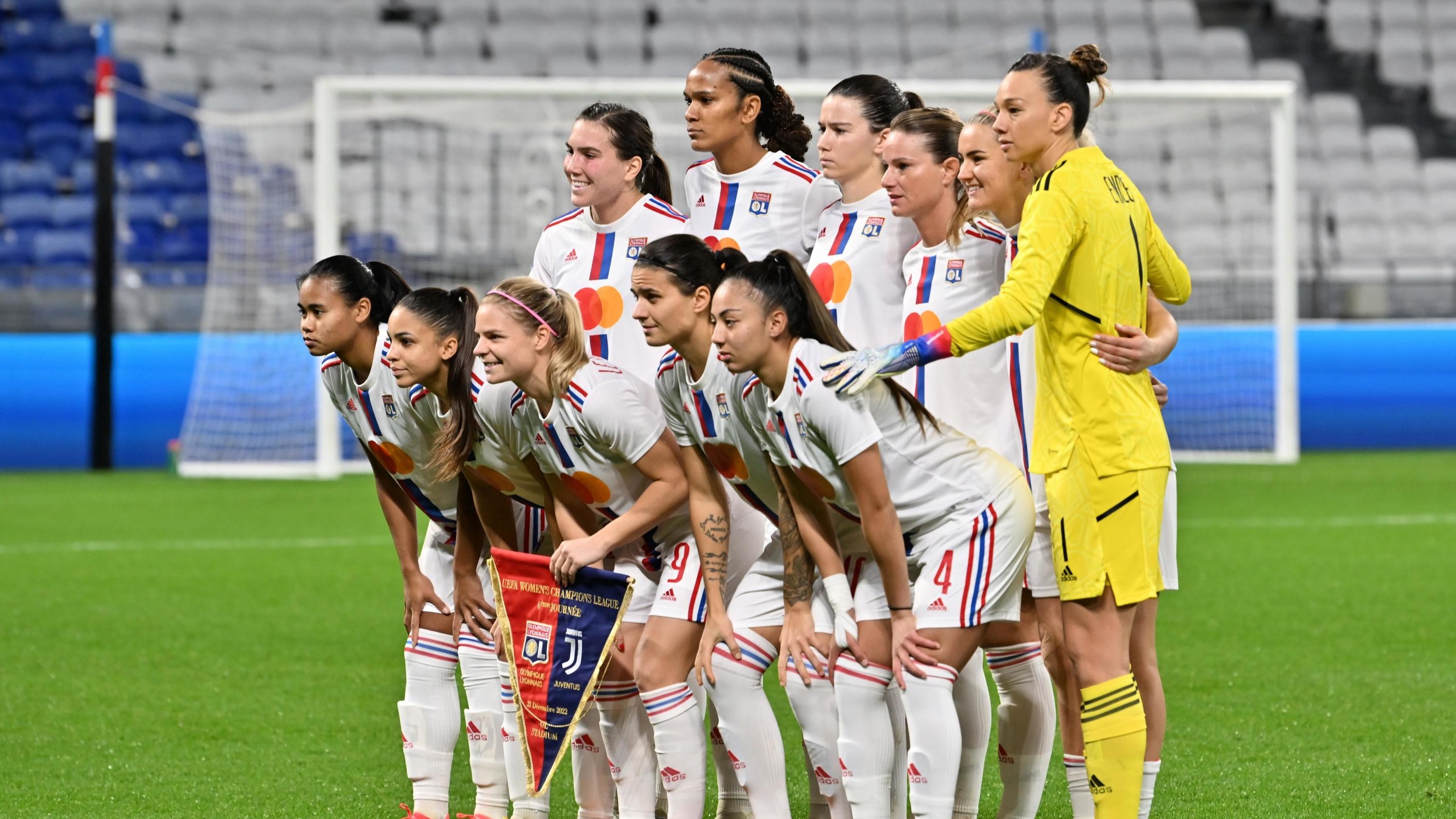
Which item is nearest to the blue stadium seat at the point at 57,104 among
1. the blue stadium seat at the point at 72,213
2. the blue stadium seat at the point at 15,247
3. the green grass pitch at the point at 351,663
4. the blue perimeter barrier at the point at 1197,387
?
the blue stadium seat at the point at 72,213

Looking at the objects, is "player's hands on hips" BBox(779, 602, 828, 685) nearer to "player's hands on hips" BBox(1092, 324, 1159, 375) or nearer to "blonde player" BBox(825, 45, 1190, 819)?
"blonde player" BBox(825, 45, 1190, 819)

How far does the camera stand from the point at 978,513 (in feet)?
11.6

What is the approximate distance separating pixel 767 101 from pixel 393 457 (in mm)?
1371

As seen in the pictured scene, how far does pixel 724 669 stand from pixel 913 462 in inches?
25.3

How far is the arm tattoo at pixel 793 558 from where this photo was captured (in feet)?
12.0

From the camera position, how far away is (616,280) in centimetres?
443

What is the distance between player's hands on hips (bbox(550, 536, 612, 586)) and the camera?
380 cm

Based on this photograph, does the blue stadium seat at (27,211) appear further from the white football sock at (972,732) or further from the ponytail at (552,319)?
the white football sock at (972,732)

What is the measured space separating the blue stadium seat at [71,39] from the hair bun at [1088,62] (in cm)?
1671

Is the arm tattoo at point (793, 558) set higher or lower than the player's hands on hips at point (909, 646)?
higher

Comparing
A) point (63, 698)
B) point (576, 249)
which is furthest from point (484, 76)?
point (576, 249)

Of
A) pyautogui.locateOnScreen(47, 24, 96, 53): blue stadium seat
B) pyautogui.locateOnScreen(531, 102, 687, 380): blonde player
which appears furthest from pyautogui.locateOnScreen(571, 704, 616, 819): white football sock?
pyautogui.locateOnScreen(47, 24, 96, 53): blue stadium seat

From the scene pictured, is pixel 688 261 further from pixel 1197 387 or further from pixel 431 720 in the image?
pixel 1197 387

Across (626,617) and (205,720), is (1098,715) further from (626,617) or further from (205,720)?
(205,720)
